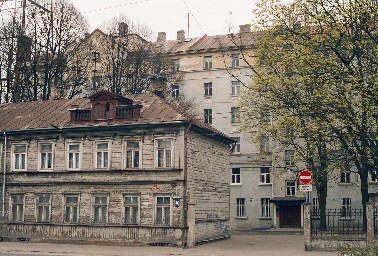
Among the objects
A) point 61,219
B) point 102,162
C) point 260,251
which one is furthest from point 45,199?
point 260,251

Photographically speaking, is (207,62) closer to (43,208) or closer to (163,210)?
(43,208)

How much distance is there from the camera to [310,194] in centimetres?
4984

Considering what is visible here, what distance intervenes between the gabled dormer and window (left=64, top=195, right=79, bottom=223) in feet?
→ 14.6

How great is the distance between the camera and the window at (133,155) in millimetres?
32094

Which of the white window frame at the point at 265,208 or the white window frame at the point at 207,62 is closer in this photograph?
the white window frame at the point at 265,208

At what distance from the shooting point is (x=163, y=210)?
102ft

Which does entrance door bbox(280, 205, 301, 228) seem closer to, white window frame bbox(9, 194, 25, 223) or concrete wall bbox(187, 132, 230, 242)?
concrete wall bbox(187, 132, 230, 242)

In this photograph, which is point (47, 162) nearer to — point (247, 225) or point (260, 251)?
point (260, 251)

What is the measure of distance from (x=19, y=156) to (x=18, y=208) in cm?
310

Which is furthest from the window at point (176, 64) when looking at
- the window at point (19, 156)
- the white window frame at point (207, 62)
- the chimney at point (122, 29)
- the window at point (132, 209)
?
the window at point (132, 209)

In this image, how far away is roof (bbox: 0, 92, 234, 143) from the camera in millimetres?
31953

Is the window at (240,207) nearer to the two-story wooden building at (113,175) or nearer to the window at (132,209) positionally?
the two-story wooden building at (113,175)

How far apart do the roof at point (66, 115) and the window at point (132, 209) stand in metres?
4.08

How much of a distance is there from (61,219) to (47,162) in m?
3.49
